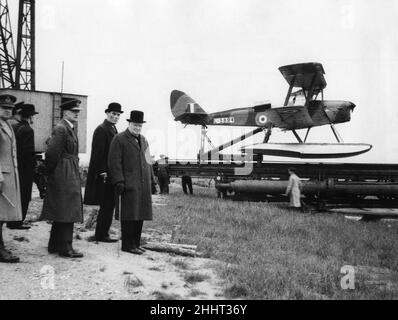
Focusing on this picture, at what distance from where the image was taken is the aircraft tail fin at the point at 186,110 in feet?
62.6

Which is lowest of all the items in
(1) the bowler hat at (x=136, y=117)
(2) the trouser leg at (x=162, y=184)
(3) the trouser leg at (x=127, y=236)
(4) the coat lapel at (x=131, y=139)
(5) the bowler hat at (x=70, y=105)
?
(3) the trouser leg at (x=127, y=236)

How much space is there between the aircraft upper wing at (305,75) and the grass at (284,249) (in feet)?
18.5

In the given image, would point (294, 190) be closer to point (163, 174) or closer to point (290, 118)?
point (290, 118)

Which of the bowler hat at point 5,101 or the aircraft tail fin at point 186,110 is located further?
the aircraft tail fin at point 186,110

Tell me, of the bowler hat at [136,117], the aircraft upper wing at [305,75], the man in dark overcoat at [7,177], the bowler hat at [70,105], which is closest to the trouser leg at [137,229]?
the bowler hat at [136,117]

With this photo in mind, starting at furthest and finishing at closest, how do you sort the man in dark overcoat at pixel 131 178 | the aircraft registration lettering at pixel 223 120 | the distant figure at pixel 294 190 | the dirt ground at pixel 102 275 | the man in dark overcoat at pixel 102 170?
the aircraft registration lettering at pixel 223 120
the distant figure at pixel 294 190
the man in dark overcoat at pixel 102 170
the man in dark overcoat at pixel 131 178
the dirt ground at pixel 102 275

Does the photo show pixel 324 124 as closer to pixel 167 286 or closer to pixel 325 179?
pixel 325 179

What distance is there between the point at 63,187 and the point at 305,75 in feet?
37.7

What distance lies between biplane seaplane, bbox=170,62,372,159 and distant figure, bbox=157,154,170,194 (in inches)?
65.7

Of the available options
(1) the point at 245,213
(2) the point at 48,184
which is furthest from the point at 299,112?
(2) the point at 48,184

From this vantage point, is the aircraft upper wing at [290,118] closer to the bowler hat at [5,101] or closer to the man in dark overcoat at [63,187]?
the man in dark overcoat at [63,187]

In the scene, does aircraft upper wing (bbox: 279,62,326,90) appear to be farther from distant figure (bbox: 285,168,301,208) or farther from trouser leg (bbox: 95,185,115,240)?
trouser leg (bbox: 95,185,115,240)

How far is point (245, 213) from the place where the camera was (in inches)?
419

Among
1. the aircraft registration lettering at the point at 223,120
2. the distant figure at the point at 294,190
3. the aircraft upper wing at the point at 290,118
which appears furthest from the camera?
the aircraft registration lettering at the point at 223,120
